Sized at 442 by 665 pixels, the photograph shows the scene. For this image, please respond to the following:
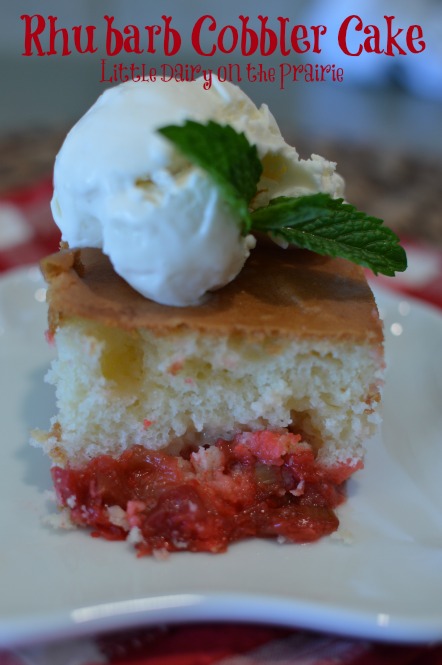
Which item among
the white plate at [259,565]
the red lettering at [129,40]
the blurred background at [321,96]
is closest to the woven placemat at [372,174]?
the blurred background at [321,96]

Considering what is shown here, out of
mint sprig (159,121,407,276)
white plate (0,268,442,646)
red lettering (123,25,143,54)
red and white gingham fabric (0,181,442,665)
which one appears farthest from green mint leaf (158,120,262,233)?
red lettering (123,25,143,54)

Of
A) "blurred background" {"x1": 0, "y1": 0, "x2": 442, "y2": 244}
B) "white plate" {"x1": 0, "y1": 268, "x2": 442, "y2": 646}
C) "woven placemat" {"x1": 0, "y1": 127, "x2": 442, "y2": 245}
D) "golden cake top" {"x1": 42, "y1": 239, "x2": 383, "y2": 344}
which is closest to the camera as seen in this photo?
"white plate" {"x1": 0, "y1": 268, "x2": 442, "y2": 646}

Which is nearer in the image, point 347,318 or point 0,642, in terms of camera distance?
point 0,642

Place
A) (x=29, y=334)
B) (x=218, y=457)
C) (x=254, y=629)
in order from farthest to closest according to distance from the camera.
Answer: (x=29, y=334)
(x=218, y=457)
(x=254, y=629)

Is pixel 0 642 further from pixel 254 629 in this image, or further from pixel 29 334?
pixel 29 334

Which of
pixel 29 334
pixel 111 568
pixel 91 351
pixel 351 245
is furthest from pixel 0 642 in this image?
pixel 29 334

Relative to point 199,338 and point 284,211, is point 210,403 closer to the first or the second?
point 199,338

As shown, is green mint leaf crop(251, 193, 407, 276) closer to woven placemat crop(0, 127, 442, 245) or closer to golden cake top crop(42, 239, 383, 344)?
golden cake top crop(42, 239, 383, 344)

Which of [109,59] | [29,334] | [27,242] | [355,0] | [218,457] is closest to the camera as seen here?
[218,457]
